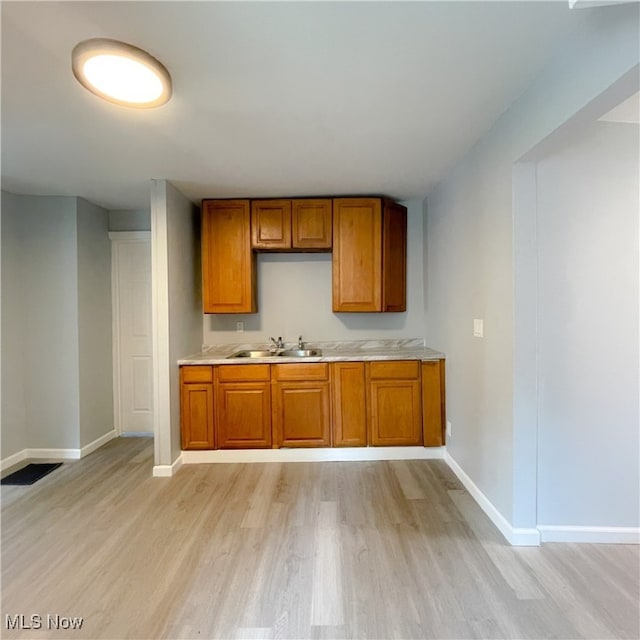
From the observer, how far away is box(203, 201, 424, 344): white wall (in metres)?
3.73

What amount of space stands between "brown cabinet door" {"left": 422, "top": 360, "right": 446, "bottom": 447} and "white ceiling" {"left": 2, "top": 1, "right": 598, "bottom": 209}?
1.65 metres

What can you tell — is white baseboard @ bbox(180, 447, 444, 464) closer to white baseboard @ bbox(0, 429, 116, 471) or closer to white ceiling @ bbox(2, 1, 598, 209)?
white baseboard @ bbox(0, 429, 116, 471)

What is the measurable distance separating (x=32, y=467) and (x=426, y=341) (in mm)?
3760

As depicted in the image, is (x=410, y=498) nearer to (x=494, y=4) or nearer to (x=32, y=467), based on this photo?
(x=494, y=4)

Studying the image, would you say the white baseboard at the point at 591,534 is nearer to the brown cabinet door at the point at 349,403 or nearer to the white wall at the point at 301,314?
the brown cabinet door at the point at 349,403

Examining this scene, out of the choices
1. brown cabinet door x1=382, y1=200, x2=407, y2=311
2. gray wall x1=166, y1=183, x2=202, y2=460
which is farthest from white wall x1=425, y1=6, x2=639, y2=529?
gray wall x1=166, y1=183, x2=202, y2=460

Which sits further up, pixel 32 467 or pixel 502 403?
pixel 502 403

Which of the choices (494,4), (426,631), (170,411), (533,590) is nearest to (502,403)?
(533,590)

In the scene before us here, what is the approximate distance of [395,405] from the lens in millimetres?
3152

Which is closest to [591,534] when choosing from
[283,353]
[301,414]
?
[301,414]

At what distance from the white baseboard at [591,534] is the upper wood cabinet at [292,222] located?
2599mm

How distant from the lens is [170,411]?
294cm

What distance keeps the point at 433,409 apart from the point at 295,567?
1.78 metres

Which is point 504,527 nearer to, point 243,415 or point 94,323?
point 243,415
